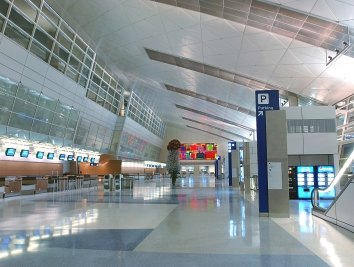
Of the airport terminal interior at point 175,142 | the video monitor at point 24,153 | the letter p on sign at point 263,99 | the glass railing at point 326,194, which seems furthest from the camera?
the video monitor at point 24,153

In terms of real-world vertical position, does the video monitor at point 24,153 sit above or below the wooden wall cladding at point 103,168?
below

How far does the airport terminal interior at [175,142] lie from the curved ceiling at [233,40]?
97mm

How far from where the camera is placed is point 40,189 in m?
21.3

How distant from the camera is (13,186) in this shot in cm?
1853

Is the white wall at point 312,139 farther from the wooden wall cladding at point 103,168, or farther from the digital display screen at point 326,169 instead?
the wooden wall cladding at point 103,168

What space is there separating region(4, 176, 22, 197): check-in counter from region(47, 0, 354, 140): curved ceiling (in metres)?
10.3

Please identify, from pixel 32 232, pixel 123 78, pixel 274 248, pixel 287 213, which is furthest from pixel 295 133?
pixel 123 78

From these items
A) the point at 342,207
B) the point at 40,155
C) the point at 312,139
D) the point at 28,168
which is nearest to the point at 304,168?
the point at 312,139

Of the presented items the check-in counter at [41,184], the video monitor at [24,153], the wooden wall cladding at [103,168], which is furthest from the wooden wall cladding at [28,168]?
the wooden wall cladding at [103,168]

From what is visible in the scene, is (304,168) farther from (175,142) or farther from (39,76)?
(39,76)

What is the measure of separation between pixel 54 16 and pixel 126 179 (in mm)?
12256

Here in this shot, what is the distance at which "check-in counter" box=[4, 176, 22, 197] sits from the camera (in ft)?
58.3

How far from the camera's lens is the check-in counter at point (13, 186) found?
58.3 ft

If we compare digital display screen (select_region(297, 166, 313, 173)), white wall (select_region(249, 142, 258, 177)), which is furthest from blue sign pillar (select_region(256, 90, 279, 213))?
white wall (select_region(249, 142, 258, 177))
